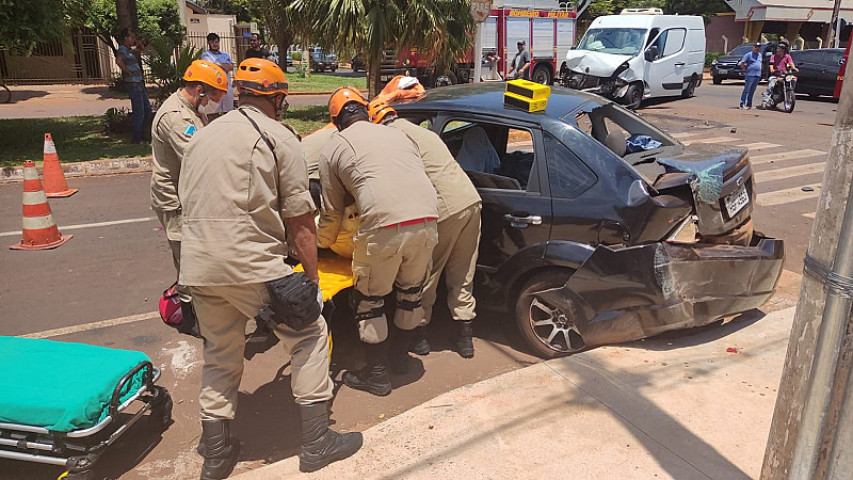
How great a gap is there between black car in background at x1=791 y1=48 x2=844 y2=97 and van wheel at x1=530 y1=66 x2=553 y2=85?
7.92 m

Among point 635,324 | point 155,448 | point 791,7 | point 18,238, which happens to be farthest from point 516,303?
point 791,7

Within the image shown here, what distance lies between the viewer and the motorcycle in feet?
55.4

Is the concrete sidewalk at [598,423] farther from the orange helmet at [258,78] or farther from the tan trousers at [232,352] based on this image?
the orange helmet at [258,78]

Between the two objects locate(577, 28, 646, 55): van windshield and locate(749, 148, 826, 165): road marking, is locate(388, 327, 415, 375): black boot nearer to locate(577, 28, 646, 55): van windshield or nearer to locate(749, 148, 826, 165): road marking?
locate(749, 148, 826, 165): road marking

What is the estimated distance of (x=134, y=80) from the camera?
11.1 metres

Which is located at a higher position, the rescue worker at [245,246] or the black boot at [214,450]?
the rescue worker at [245,246]

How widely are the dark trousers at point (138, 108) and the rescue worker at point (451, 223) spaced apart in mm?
8416

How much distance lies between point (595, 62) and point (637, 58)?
1059mm

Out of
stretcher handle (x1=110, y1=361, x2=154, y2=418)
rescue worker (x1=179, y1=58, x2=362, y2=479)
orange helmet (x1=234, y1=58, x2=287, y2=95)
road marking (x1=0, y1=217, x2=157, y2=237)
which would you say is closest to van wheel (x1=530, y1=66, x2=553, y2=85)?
road marking (x1=0, y1=217, x2=157, y2=237)

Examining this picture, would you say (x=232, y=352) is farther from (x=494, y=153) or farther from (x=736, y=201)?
(x=736, y=201)

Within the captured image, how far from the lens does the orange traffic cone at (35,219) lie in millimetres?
6367

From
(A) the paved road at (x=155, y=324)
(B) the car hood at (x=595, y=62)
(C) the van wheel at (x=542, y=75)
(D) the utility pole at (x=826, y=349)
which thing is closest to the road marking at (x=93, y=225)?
(A) the paved road at (x=155, y=324)

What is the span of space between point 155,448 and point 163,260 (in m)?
3.06

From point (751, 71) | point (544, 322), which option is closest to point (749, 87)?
point (751, 71)
